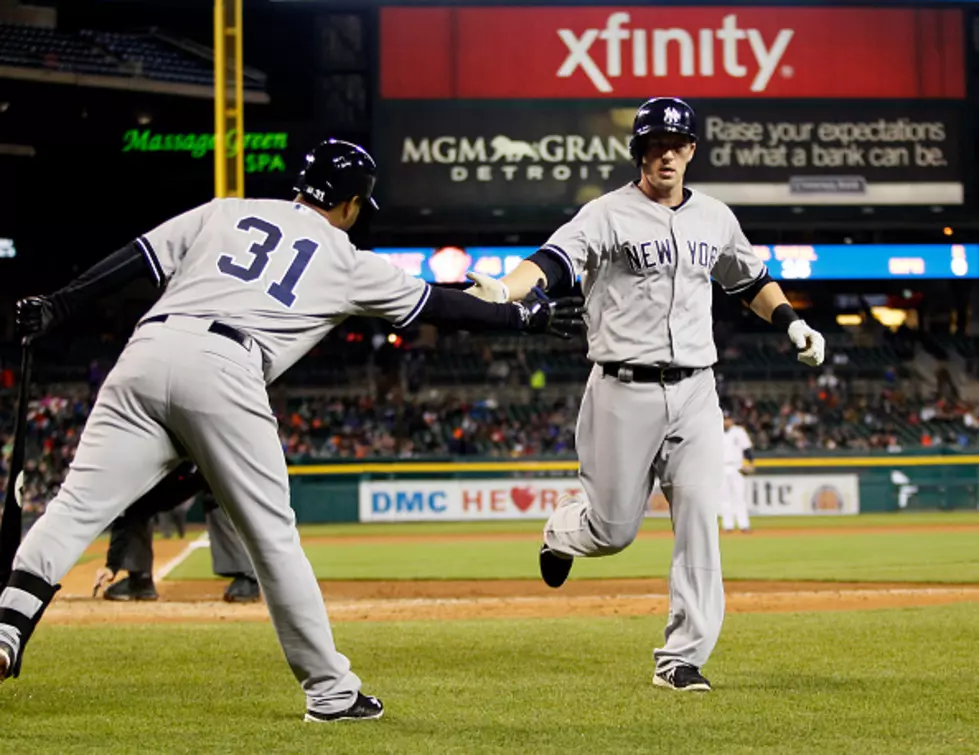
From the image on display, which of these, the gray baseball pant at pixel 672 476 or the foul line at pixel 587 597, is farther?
the foul line at pixel 587 597

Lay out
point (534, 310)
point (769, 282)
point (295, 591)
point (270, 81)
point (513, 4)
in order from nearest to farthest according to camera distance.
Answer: point (295, 591) → point (534, 310) → point (769, 282) → point (513, 4) → point (270, 81)

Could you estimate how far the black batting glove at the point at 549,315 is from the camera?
4391mm

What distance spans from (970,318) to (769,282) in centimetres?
2461

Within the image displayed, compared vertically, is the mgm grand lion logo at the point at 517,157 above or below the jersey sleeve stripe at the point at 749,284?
above

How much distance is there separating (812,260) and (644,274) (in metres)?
16.9

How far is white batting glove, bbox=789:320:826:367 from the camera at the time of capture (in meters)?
5.05

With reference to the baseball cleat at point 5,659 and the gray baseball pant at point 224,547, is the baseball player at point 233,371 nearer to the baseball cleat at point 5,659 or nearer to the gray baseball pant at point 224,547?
the baseball cleat at point 5,659

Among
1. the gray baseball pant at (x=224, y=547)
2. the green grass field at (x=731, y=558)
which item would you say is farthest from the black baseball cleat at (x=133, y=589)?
the green grass field at (x=731, y=558)

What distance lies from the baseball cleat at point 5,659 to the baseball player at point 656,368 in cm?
202

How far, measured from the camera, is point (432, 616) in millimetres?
8508

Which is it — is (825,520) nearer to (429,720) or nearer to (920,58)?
(920,58)

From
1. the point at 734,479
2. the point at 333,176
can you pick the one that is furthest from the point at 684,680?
the point at 734,479

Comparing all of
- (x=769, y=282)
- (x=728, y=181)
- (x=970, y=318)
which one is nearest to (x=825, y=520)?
(x=728, y=181)

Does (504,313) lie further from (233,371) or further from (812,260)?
(812,260)
